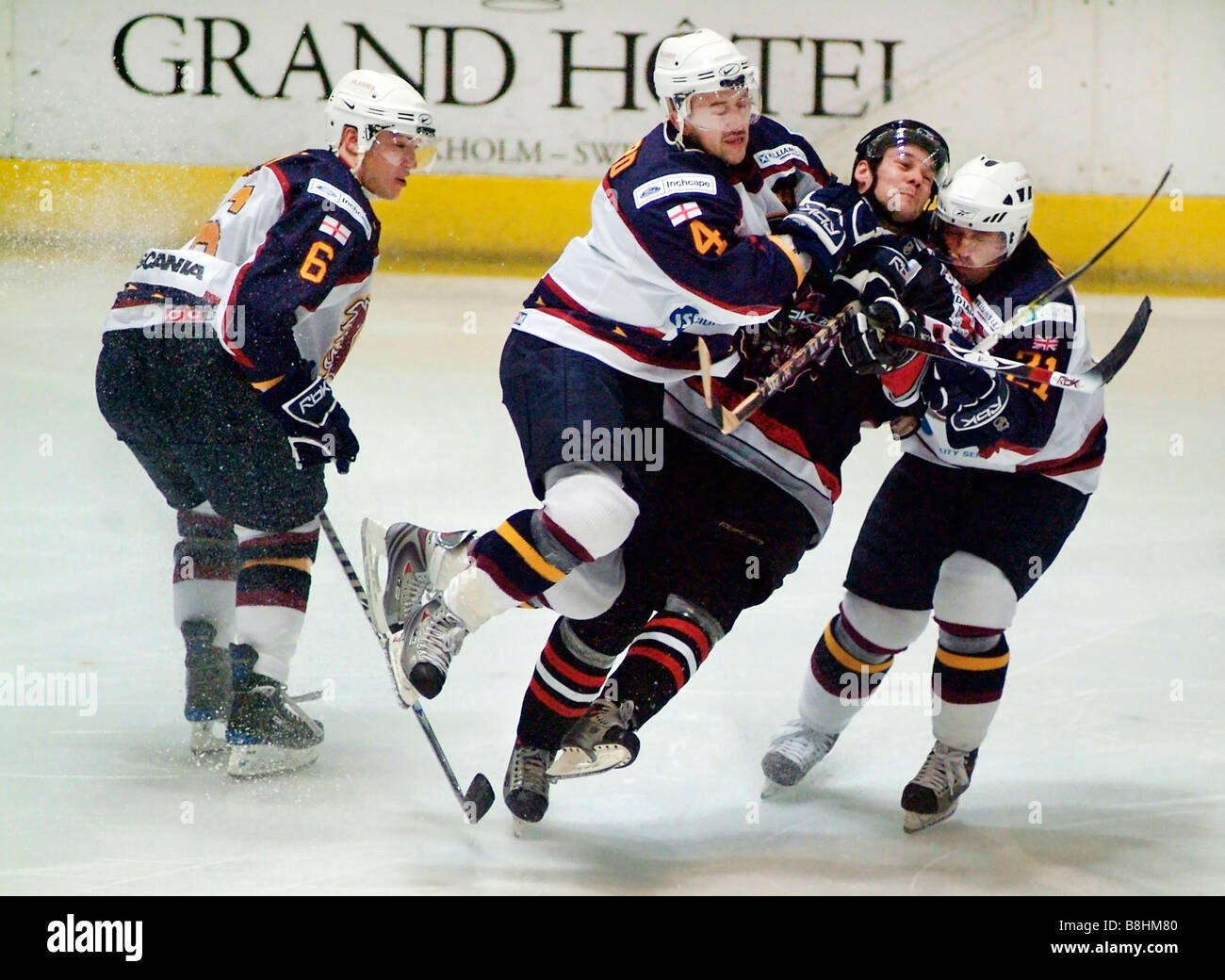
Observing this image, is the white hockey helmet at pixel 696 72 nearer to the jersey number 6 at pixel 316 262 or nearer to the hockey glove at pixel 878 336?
the hockey glove at pixel 878 336

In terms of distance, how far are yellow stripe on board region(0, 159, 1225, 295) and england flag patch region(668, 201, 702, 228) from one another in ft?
13.3

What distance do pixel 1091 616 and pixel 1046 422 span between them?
1097 mm

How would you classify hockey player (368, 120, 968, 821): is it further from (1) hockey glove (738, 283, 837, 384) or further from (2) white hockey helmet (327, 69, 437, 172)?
(2) white hockey helmet (327, 69, 437, 172)

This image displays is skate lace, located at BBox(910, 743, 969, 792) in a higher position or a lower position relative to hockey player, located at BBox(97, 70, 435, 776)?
lower

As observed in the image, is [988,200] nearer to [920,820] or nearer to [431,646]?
[920,820]

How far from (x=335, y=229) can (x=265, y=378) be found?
247mm

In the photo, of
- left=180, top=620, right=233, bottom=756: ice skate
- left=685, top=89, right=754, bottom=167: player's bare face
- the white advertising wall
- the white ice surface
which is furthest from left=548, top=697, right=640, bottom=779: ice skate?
the white advertising wall

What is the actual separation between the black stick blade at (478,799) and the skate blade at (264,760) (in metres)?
0.35

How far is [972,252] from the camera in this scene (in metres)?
2.44

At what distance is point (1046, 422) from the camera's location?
2.38m

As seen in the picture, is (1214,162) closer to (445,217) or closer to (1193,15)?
(1193,15)

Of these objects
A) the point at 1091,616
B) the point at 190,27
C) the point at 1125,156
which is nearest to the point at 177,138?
the point at 190,27
